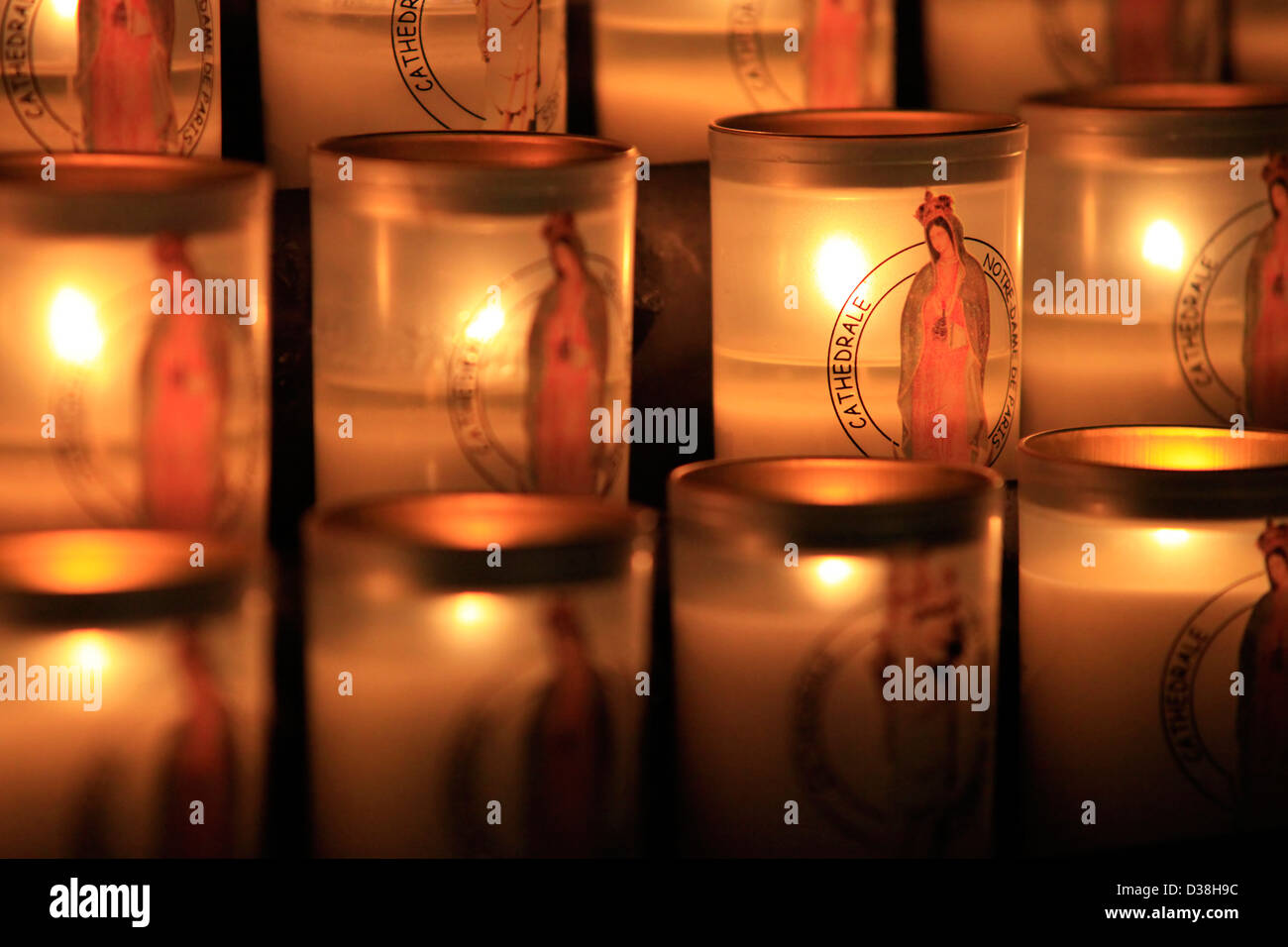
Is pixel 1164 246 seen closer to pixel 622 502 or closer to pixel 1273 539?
pixel 1273 539

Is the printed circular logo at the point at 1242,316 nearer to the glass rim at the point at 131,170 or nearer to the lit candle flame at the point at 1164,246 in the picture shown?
the lit candle flame at the point at 1164,246

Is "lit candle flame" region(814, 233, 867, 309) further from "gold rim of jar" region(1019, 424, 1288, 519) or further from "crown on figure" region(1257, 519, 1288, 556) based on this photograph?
"crown on figure" region(1257, 519, 1288, 556)

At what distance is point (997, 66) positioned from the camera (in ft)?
3.55

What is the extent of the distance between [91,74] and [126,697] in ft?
0.98

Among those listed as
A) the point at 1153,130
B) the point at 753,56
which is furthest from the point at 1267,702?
the point at 753,56

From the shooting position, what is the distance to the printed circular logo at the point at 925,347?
0.90 meters

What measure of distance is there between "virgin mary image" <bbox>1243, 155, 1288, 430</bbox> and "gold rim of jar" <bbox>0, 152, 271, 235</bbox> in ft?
1.54

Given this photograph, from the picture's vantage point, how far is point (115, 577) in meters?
0.73

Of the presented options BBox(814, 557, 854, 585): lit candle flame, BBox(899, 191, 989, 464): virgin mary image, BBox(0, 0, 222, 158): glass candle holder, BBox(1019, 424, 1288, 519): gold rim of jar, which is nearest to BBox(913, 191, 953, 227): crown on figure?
BBox(899, 191, 989, 464): virgin mary image

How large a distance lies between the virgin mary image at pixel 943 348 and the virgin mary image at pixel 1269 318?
6.2 inches

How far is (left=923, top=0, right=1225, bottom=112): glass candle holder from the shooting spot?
108cm

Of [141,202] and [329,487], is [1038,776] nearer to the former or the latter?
[329,487]
